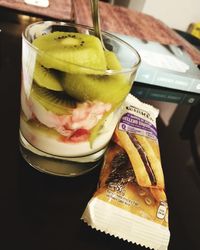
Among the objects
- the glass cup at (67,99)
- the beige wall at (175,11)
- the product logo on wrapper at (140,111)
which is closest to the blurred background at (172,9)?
the beige wall at (175,11)

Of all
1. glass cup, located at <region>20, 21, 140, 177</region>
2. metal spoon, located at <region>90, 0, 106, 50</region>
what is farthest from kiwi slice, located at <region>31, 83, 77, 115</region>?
metal spoon, located at <region>90, 0, 106, 50</region>

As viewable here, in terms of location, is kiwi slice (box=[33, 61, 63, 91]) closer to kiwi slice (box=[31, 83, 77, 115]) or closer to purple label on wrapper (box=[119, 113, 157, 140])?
kiwi slice (box=[31, 83, 77, 115])

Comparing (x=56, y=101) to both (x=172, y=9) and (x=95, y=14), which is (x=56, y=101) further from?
(x=172, y=9)

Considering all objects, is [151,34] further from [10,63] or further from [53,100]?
[53,100]

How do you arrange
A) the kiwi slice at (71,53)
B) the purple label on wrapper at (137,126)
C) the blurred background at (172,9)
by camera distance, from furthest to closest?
the blurred background at (172,9) < the purple label on wrapper at (137,126) < the kiwi slice at (71,53)

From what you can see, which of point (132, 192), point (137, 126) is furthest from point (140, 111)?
point (132, 192)

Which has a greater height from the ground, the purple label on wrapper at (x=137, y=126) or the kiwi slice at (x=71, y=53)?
the kiwi slice at (x=71, y=53)

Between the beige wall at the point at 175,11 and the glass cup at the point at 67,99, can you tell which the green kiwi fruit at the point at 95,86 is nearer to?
the glass cup at the point at 67,99
